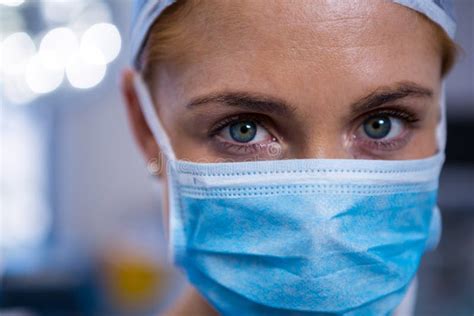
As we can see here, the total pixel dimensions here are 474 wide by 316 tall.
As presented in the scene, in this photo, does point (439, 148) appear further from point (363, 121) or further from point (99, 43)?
point (99, 43)

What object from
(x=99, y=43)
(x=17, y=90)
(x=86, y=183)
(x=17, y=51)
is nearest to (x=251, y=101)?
(x=99, y=43)

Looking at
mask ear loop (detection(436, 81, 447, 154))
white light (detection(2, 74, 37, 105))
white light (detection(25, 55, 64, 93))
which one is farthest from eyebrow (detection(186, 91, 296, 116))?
white light (detection(2, 74, 37, 105))

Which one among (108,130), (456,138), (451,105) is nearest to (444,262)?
(456,138)

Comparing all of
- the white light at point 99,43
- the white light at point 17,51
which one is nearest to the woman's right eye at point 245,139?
the white light at point 99,43

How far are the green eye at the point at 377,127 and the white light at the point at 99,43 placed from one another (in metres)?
2.30

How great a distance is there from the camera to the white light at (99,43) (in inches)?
130

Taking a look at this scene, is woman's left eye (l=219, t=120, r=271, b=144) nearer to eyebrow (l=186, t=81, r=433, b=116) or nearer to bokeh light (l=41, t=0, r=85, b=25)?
eyebrow (l=186, t=81, r=433, b=116)

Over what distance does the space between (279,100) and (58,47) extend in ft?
7.98

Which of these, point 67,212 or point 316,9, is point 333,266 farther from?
point 67,212

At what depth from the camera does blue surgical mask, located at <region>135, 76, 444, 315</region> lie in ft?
3.69

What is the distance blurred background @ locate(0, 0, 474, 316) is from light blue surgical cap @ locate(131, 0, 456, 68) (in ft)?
6.48

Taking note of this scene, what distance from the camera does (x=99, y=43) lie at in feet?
10.8

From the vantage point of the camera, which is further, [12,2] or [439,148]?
[12,2]

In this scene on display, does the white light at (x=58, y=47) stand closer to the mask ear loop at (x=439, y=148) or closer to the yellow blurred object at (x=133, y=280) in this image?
the yellow blurred object at (x=133, y=280)
